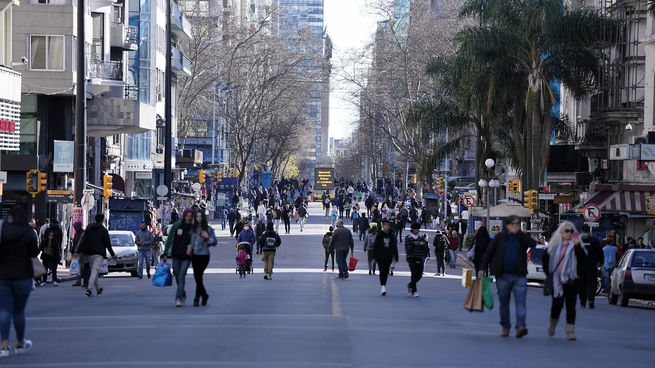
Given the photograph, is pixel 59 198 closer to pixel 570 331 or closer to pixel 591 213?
pixel 591 213

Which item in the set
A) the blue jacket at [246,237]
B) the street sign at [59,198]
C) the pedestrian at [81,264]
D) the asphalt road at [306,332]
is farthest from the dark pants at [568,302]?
the street sign at [59,198]

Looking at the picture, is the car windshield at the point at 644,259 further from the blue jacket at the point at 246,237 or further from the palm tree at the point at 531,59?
the palm tree at the point at 531,59

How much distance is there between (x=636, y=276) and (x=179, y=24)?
173 feet

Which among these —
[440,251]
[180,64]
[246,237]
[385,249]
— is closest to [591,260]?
[385,249]

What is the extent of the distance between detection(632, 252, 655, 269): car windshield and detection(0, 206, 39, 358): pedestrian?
15.8 meters

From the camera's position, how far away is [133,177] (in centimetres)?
6888

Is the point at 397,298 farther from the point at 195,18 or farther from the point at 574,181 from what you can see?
the point at 195,18

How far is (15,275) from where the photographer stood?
12.4 meters

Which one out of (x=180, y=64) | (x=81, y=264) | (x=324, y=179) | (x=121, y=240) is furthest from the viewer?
(x=324, y=179)

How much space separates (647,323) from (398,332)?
646 centimetres

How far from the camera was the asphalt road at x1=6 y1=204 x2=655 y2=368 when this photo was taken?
12.1 metres

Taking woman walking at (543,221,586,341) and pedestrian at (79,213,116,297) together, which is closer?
woman walking at (543,221,586,341)

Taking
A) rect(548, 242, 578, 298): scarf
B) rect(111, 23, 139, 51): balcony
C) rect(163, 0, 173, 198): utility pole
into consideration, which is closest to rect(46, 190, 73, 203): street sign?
rect(163, 0, 173, 198): utility pole

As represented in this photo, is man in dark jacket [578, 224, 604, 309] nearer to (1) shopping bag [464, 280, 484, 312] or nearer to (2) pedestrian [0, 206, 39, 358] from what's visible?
(1) shopping bag [464, 280, 484, 312]
